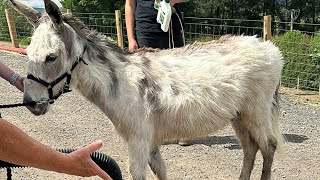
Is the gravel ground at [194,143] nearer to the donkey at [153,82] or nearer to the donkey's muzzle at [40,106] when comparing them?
the donkey at [153,82]

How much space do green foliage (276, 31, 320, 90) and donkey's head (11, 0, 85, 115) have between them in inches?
306

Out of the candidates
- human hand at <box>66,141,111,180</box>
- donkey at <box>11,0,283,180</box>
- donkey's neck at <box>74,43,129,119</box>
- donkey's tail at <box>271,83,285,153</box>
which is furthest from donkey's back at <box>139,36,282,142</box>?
human hand at <box>66,141,111,180</box>

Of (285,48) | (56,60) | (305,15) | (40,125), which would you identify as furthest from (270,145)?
(305,15)

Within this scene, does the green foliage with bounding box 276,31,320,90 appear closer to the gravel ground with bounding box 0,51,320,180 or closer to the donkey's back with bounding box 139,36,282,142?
the gravel ground with bounding box 0,51,320,180

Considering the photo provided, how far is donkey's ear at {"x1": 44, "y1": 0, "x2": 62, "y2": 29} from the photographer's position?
9.64ft

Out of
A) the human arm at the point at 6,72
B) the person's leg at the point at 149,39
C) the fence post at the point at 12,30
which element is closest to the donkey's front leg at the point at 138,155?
the human arm at the point at 6,72

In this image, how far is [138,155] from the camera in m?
3.40

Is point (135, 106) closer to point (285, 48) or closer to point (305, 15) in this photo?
point (285, 48)

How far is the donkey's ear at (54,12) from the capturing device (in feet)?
9.64

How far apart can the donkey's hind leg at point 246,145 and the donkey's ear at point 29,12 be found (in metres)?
2.01

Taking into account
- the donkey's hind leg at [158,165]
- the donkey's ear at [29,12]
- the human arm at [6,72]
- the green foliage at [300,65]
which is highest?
the donkey's ear at [29,12]

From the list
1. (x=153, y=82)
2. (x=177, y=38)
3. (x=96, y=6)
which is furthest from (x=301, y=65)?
(x=96, y=6)

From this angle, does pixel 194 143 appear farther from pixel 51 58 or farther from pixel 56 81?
pixel 51 58

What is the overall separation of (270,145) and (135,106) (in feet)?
4.97
